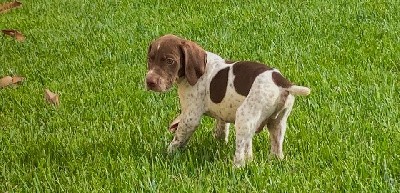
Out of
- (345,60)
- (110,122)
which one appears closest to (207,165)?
(110,122)

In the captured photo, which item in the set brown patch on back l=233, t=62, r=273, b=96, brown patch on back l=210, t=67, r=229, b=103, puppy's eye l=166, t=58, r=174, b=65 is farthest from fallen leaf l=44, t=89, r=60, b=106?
brown patch on back l=233, t=62, r=273, b=96

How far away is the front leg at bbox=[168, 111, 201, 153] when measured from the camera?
419cm

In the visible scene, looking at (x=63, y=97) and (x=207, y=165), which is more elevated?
(x=207, y=165)

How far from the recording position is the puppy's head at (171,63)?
4.09 m

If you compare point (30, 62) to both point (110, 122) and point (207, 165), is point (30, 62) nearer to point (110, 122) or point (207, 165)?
point (110, 122)

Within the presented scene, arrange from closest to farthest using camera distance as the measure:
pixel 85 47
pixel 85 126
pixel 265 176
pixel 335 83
→ pixel 265 176 < pixel 85 126 < pixel 335 83 < pixel 85 47

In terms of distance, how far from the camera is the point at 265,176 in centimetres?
373

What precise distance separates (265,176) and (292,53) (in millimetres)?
3232

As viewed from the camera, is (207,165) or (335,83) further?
(335,83)

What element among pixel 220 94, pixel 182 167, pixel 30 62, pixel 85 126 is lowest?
pixel 30 62

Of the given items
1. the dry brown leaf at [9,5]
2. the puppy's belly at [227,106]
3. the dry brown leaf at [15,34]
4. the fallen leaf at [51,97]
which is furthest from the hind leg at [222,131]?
the dry brown leaf at [9,5]

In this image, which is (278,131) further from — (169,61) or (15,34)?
(15,34)

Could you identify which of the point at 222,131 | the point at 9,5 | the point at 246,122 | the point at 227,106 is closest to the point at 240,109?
the point at 246,122

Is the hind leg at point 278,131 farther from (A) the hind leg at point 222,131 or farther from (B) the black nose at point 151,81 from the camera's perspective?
(B) the black nose at point 151,81
